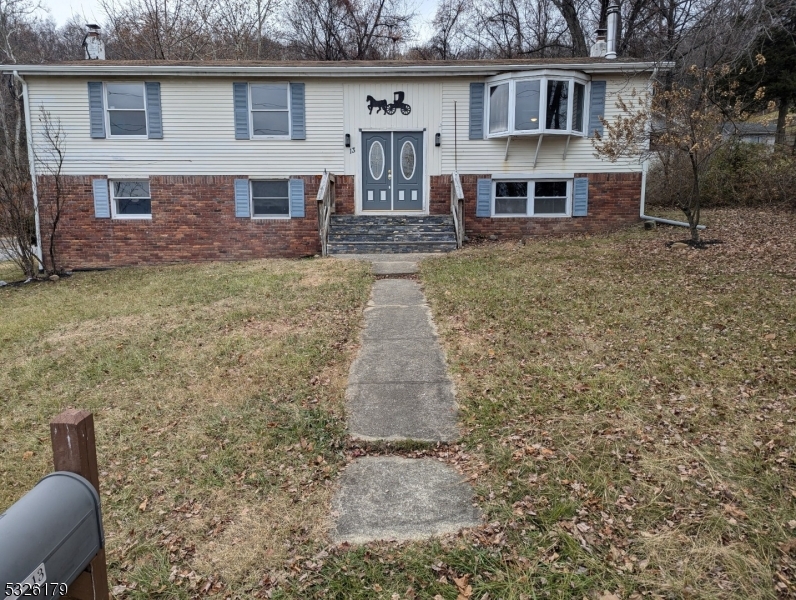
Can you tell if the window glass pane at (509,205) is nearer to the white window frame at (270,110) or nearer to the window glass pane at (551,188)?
the window glass pane at (551,188)

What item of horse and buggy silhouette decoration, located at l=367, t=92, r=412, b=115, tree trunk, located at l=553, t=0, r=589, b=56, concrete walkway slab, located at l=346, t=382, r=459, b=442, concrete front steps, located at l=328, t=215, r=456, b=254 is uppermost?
tree trunk, located at l=553, t=0, r=589, b=56

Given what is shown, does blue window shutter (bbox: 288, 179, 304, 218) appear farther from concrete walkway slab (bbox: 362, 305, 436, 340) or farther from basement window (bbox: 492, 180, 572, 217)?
concrete walkway slab (bbox: 362, 305, 436, 340)

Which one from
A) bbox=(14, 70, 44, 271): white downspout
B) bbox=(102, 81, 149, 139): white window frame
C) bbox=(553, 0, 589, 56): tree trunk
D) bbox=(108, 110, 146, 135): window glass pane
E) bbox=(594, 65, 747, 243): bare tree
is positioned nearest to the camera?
bbox=(594, 65, 747, 243): bare tree

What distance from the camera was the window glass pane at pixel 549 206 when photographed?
1495 cm

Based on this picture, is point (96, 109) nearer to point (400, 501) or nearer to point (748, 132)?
point (400, 501)

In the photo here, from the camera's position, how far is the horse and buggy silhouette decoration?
14516 mm

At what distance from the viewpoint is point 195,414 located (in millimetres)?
4859

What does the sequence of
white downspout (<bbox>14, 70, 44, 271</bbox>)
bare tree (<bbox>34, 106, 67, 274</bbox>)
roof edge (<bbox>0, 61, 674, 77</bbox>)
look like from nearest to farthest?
roof edge (<bbox>0, 61, 674, 77</bbox>)
white downspout (<bbox>14, 70, 44, 271</bbox>)
bare tree (<bbox>34, 106, 67, 274</bbox>)

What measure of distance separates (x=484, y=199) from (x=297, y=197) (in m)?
4.86

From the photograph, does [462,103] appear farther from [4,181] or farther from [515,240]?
[4,181]

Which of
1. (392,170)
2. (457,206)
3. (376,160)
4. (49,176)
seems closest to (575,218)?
(457,206)

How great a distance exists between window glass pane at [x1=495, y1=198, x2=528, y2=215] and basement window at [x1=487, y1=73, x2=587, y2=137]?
1738mm

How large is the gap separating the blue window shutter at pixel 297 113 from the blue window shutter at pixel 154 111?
331cm

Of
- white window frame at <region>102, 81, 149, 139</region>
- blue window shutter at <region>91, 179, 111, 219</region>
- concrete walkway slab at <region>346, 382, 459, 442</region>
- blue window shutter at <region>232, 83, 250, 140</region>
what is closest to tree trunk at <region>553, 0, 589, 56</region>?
blue window shutter at <region>232, 83, 250, 140</region>
